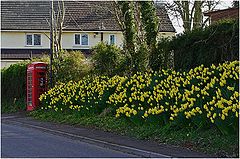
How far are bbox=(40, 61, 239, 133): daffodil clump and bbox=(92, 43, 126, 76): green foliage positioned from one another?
98.1 inches

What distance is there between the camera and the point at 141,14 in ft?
74.9

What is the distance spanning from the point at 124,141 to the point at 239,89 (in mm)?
3014

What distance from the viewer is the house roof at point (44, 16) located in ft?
133

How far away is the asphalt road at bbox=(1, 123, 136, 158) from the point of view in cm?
1146

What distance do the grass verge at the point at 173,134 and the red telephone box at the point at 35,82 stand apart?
19.8 feet

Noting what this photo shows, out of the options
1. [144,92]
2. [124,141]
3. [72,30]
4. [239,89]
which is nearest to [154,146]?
[124,141]

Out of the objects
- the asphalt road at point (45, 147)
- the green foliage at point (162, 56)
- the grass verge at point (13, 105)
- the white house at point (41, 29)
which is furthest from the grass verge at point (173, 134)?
the white house at point (41, 29)

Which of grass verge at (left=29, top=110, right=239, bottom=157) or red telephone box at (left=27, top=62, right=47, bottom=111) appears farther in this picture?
red telephone box at (left=27, top=62, right=47, bottom=111)

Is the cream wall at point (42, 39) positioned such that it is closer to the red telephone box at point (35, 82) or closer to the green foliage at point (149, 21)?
the red telephone box at point (35, 82)

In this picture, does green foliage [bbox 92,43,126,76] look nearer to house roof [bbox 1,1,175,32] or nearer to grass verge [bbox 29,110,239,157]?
grass verge [bbox 29,110,239,157]

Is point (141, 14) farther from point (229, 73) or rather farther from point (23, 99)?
point (229, 73)

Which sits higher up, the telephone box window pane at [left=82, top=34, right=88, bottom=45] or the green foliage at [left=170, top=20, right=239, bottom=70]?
the telephone box window pane at [left=82, top=34, right=88, bottom=45]

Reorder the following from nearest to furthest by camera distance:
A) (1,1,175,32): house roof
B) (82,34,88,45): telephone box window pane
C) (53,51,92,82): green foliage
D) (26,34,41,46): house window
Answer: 1. (53,51,92,82): green foliage
2. (1,1,175,32): house roof
3. (82,34,88,45): telephone box window pane
4. (26,34,41,46): house window

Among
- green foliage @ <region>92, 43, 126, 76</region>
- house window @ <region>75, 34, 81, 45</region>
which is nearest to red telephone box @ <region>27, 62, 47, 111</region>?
green foliage @ <region>92, 43, 126, 76</region>
